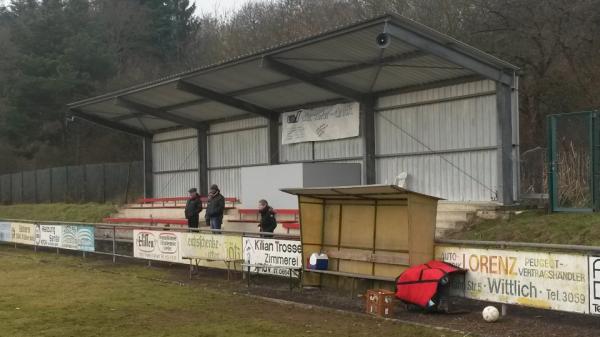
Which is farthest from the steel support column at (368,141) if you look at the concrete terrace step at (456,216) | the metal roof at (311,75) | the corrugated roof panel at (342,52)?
the concrete terrace step at (456,216)

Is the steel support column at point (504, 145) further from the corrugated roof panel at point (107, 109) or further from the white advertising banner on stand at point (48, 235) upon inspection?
the corrugated roof panel at point (107, 109)

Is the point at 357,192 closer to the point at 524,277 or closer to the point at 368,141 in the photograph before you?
the point at 524,277

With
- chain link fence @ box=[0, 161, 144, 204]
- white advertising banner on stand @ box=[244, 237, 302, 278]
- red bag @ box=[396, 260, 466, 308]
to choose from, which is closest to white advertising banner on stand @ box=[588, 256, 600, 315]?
red bag @ box=[396, 260, 466, 308]

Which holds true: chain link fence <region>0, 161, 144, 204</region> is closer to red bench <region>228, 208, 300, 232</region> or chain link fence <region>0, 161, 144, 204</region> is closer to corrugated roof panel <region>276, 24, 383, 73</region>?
red bench <region>228, 208, 300, 232</region>

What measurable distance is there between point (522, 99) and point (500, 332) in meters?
20.9

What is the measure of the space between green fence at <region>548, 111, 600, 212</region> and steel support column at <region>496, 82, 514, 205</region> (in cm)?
159

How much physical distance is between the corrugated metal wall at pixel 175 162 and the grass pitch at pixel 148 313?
53.6 feet

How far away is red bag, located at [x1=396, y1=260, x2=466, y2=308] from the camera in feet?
33.6

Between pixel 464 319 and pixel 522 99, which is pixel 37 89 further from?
pixel 464 319

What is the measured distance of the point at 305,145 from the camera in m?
26.8

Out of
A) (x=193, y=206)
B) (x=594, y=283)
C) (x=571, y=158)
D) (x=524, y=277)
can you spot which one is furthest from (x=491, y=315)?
(x=193, y=206)

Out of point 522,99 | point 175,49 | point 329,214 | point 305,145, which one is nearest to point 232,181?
point 305,145

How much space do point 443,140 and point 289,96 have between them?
6.79m

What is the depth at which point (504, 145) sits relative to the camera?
1895 centimetres
